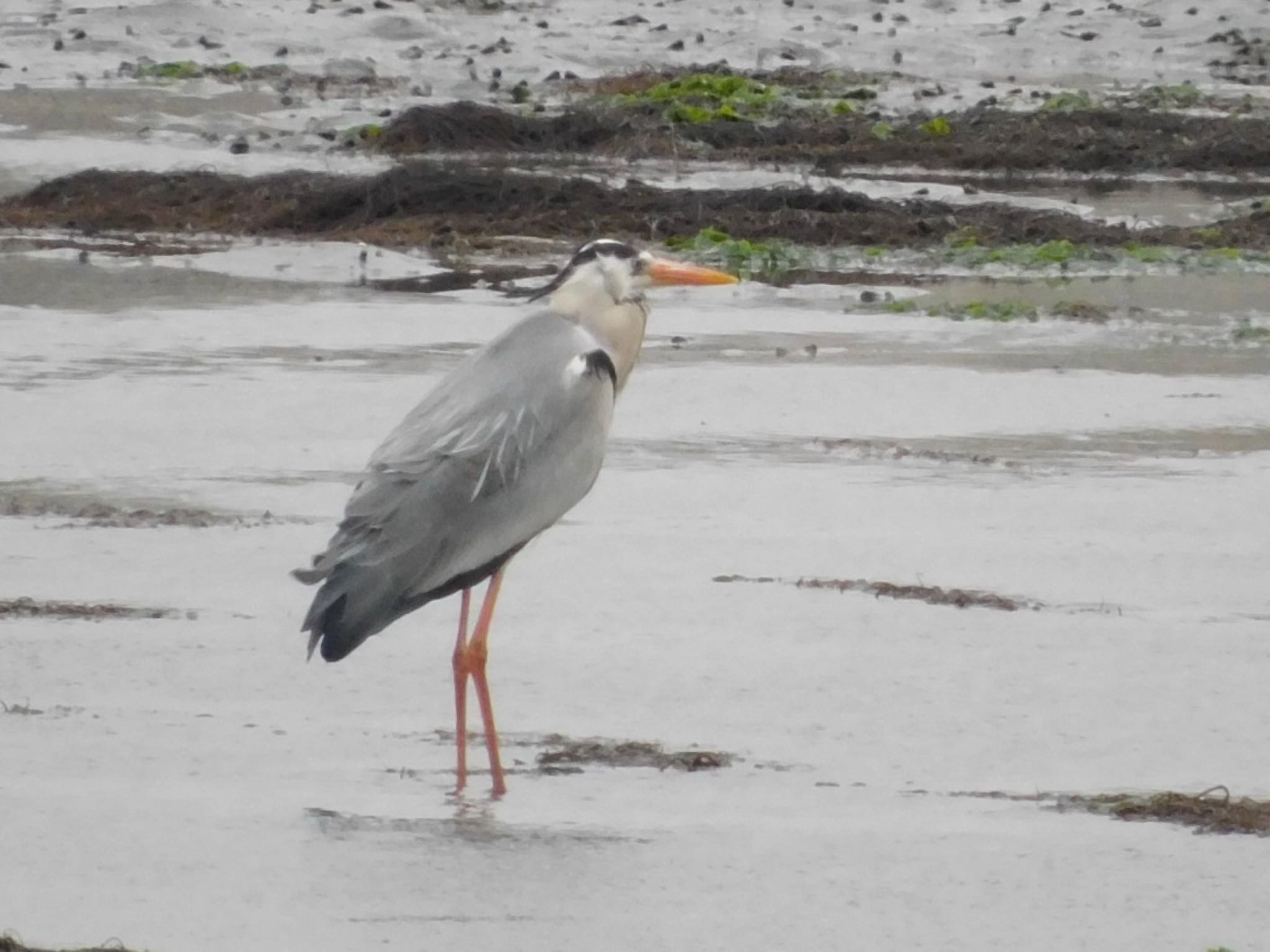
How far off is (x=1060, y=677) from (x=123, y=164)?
664 inches

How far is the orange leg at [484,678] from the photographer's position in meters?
6.25

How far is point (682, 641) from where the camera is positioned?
7.75 meters

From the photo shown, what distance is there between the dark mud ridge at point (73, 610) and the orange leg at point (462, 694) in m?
1.22

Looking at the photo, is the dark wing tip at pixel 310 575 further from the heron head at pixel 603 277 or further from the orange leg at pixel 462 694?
the heron head at pixel 603 277

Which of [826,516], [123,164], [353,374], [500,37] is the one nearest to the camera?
[826,516]

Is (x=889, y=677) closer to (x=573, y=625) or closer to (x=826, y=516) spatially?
(x=573, y=625)

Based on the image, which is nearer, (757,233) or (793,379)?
(793,379)

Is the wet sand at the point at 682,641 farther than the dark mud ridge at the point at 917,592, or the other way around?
the dark mud ridge at the point at 917,592

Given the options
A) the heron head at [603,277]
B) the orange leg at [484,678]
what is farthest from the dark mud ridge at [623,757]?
the heron head at [603,277]

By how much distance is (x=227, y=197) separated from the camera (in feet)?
67.4

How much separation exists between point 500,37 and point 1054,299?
2287cm

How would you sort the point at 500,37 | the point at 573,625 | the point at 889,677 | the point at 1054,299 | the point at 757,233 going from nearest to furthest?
the point at 889,677 → the point at 573,625 → the point at 1054,299 → the point at 757,233 → the point at 500,37

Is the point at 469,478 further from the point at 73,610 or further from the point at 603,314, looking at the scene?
the point at 73,610

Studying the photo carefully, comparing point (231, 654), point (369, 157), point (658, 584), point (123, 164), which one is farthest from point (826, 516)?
point (369, 157)
